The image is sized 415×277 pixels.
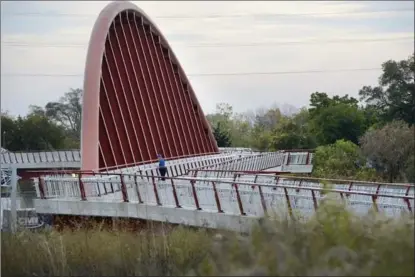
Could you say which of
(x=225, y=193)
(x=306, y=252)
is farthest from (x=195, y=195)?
(x=306, y=252)

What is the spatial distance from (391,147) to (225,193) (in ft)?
10.6

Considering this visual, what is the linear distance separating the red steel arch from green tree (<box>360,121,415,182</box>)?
15.1 metres

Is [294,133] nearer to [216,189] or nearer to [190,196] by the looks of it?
[190,196]

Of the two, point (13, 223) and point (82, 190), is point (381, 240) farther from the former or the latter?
point (82, 190)

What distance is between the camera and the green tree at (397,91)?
13.1 m

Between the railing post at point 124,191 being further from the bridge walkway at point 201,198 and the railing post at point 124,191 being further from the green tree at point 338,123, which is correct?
the green tree at point 338,123

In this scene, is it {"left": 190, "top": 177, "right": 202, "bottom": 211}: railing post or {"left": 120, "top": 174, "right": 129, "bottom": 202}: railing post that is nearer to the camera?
{"left": 190, "top": 177, "right": 202, "bottom": 211}: railing post

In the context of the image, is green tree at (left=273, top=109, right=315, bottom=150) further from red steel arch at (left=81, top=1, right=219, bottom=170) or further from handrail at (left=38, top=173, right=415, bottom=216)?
red steel arch at (left=81, top=1, right=219, bottom=170)

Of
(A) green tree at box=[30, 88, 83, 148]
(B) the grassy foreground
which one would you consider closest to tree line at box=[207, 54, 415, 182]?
(B) the grassy foreground

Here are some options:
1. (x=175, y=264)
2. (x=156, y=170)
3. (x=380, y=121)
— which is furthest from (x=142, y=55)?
(x=175, y=264)

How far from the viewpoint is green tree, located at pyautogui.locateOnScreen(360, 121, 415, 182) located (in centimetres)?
1328

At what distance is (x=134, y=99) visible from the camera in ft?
133

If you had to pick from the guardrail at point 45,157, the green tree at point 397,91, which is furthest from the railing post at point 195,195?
the guardrail at point 45,157

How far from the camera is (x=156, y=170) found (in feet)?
93.8
